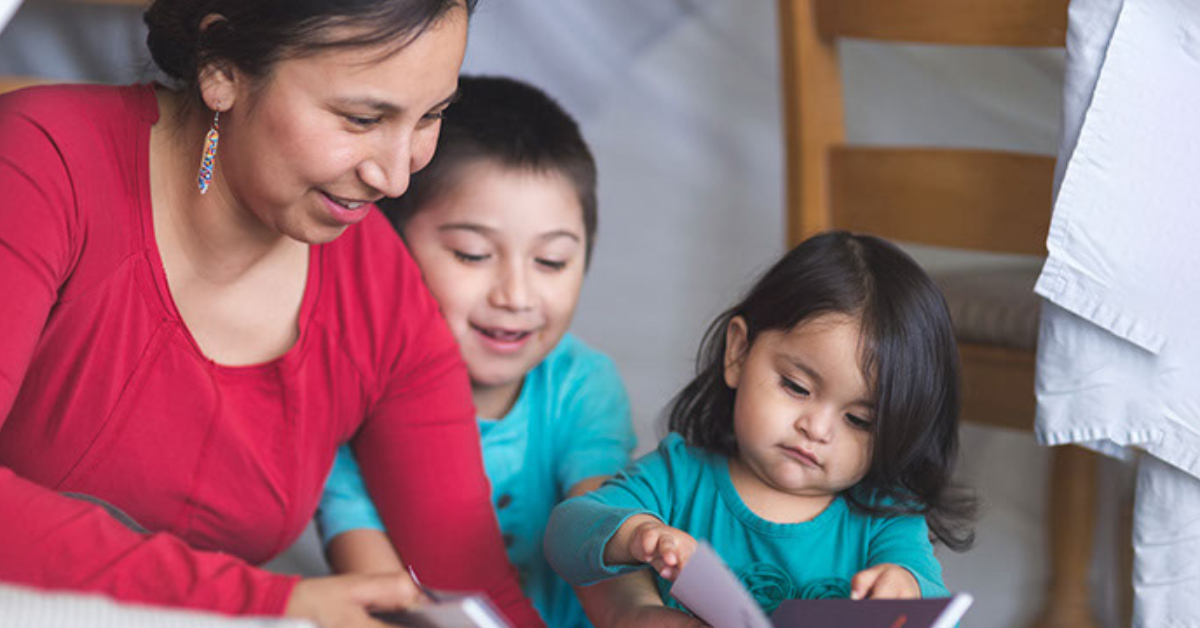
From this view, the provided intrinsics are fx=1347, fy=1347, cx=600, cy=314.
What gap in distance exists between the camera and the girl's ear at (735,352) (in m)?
1.22

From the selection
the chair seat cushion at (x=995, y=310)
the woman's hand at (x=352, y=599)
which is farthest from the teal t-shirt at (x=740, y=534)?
the chair seat cushion at (x=995, y=310)

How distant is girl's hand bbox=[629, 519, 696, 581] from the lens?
101 cm

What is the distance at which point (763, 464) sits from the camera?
1.16m

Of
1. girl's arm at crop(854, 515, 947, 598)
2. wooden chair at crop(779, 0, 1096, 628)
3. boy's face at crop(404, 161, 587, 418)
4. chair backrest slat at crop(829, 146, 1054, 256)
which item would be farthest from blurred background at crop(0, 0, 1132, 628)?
girl's arm at crop(854, 515, 947, 598)

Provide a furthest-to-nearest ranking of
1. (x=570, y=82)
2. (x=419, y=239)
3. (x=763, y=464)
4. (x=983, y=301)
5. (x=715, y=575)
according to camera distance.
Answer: (x=570, y=82) < (x=983, y=301) < (x=419, y=239) < (x=763, y=464) < (x=715, y=575)

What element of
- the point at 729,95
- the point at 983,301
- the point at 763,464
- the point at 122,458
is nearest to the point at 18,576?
the point at 122,458

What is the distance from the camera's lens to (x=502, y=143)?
57.0 inches

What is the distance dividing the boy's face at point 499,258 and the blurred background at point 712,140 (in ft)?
2.77

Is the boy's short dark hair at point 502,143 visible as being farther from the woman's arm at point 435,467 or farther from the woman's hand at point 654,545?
the woman's hand at point 654,545

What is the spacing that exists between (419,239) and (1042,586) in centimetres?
129

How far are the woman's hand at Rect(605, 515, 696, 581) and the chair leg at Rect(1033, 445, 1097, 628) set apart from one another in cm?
122

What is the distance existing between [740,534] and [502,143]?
0.52 m

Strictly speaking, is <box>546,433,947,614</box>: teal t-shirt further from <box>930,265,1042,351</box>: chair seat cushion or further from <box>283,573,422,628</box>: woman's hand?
<box>930,265,1042,351</box>: chair seat cushion

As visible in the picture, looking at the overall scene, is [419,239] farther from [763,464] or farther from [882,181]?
[882,181]
